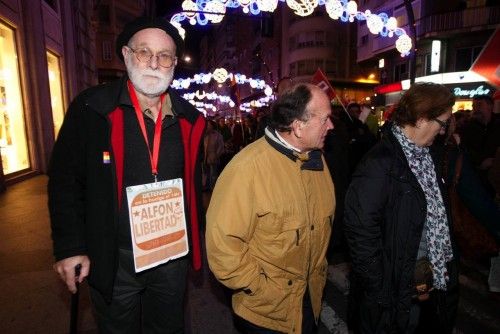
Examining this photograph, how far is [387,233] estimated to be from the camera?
219cm

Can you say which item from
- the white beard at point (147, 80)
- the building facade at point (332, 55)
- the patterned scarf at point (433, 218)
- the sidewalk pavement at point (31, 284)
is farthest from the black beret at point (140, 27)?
the building facade at point (332, 55)

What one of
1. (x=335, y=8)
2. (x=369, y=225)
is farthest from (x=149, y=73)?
(x=335, y=8)

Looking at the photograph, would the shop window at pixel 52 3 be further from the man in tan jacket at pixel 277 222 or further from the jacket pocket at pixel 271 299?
the jacket pocket at pixel 271 299

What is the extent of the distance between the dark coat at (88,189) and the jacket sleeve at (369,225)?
1.48 metres

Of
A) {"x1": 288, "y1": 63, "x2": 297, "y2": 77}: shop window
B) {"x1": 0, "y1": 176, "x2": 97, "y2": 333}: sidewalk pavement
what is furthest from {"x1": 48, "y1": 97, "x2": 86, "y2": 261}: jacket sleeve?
{"x1": 288, "y1": 63, "x2": 297, "y2": 77}: shop window

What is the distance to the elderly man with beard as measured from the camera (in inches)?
76.5

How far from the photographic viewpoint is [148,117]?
2205 mm

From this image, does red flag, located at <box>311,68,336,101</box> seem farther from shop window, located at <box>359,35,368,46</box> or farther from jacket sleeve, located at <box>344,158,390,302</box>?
shop window, located at <box>359,35,368,46</box>

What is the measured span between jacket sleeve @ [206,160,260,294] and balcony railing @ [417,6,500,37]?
26.5 metres

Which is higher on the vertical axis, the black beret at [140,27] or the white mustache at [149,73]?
the black beret at [140,27]

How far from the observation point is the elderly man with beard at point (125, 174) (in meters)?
1.94

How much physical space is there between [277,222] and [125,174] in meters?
0.96

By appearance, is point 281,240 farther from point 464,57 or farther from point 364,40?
point 364,40

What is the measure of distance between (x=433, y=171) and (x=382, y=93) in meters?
30.3
